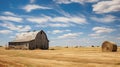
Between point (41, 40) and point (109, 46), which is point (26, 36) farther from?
point (109, 46)

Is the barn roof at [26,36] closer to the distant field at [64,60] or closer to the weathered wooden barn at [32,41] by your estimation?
the weathered wooden barn at [32,41]

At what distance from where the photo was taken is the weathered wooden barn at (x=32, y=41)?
5661 centimetres

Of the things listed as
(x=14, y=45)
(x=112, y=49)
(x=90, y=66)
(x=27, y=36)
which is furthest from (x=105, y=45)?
(x=14, y=45)

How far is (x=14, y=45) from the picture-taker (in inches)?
2464

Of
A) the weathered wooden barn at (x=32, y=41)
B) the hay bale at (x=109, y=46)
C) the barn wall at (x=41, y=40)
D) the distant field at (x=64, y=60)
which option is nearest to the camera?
the distant field at (x=64, y=60)

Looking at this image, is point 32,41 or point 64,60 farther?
point 32,41

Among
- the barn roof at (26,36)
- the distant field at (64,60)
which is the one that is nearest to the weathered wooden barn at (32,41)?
the barn roof at (26,36)

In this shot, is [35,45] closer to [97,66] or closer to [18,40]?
[18,40]

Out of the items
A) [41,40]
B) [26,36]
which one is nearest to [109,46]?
[41,40]

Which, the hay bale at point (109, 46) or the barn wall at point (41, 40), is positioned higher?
the barn wall at point (41, 40)

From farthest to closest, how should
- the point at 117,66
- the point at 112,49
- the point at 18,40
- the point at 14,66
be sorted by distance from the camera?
the point at 18,40 < the point at 112,49 < the point at 14,66 < the point at 117,66

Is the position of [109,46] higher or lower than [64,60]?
higher

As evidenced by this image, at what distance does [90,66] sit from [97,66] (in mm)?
505

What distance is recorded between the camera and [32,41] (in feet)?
186
